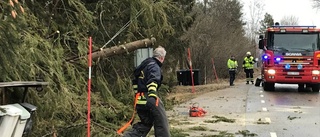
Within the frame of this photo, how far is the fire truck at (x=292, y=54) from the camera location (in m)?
18.6

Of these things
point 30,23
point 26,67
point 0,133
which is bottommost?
point 0,133

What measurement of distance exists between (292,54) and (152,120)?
12.7 metres

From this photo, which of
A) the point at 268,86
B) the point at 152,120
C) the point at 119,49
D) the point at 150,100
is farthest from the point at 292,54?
the point at 150,100

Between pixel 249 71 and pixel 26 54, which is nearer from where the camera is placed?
pixel 26 54

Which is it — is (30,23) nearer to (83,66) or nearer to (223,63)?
(83,66)

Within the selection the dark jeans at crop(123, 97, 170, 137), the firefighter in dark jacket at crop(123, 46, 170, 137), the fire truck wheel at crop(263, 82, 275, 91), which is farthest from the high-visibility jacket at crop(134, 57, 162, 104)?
the fire truck wheel at crop(263, 82, 275, 91)

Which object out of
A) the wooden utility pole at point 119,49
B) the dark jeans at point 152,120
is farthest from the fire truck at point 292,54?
the dark jeans at point 152,120

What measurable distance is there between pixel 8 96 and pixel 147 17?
3694 millimetres

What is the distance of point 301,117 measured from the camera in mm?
12156

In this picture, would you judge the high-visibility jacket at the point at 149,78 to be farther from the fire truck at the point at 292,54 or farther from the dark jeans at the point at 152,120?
the fire truck at the point at 292,54

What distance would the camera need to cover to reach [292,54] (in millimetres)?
18734

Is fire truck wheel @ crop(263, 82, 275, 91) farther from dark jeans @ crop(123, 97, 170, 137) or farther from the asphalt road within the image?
dark jeans @ crop(123, 97, 170, 137)

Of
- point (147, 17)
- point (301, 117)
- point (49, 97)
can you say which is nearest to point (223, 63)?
point (301, 117)

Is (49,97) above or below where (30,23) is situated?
below
